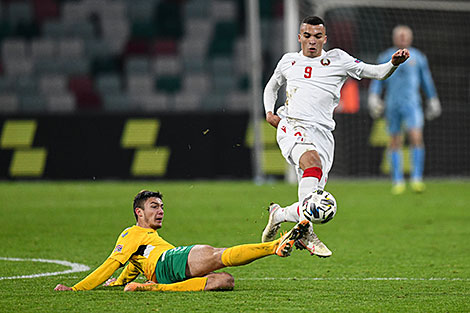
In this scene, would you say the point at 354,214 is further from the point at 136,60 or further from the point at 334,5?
the point at 136,60

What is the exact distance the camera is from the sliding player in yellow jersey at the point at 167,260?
484 cm

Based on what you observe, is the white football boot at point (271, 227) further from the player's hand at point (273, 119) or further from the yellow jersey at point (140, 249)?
the yellow jersey at point (140, 249)

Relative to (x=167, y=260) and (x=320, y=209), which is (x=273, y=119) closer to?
(x=320, y=209)

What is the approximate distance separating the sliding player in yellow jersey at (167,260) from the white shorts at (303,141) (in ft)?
3.66

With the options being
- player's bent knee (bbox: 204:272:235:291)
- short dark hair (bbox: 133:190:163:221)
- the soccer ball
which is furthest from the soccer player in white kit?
short dark hair (bbox: 133:190:163:221)

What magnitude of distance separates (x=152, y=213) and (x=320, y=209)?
3.29ft

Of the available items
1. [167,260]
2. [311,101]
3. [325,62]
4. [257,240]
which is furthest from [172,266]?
[257,240]

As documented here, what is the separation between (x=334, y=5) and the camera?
15.4 m

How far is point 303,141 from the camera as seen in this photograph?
19.3ft

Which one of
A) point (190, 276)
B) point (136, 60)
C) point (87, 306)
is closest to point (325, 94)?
point (190, 276)

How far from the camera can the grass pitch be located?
Answer: 15.3ft

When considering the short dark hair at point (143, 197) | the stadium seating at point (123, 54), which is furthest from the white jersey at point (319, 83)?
the stadium seating at point (123, 54)

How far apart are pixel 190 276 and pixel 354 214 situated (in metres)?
5.43

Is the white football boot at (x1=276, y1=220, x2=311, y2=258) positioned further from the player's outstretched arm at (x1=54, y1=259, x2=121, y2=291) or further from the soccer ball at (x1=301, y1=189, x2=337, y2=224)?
the player's outstretched arm at (x1=54, y1=259, x2=121, y2=291)
